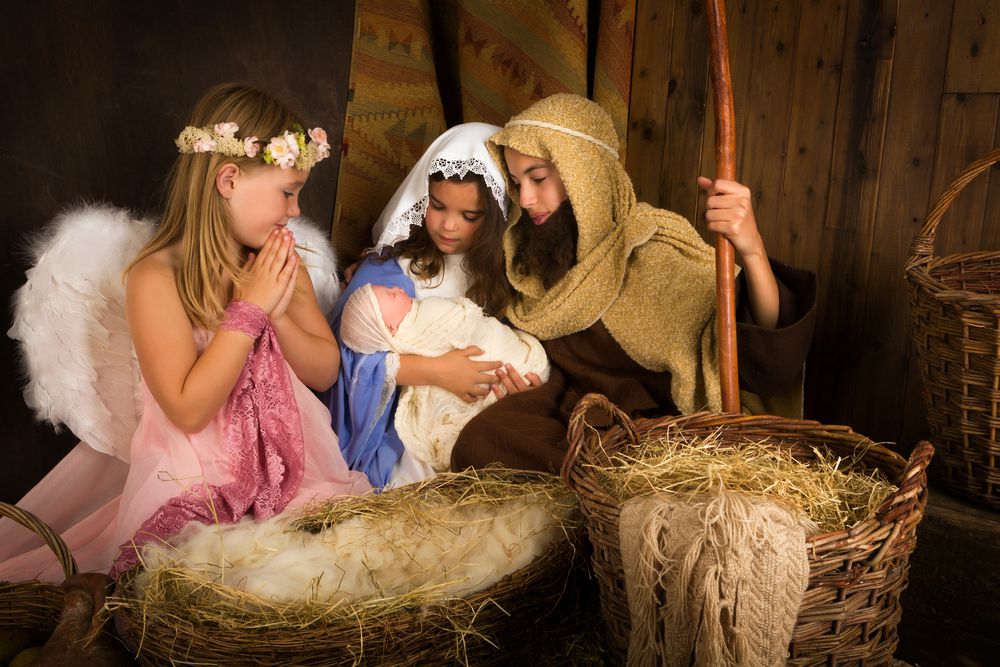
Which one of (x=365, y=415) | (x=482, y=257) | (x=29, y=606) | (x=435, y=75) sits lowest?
(x=29, y=606)

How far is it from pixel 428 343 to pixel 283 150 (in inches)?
27.4

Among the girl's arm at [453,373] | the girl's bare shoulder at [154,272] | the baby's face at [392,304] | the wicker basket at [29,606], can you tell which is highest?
the girl's bare shoulder at [154,272]

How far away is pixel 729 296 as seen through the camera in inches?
83.6

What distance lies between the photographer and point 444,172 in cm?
266

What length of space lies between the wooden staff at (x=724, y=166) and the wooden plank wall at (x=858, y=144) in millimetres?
808

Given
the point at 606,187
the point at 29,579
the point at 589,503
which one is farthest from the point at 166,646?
the point at 606,187

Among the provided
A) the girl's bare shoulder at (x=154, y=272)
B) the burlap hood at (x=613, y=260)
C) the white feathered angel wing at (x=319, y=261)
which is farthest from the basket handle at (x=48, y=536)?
the burlap hood at (x=613, y=260)

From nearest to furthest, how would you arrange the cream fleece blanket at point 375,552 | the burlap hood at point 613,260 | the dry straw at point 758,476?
the dry straw at point 758,476, the cream fleece blanket at point 375,552, the burlap hood at point 613,260

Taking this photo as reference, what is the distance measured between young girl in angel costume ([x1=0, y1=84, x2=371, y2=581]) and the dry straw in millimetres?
932

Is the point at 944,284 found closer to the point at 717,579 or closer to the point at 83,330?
the point at 717,579

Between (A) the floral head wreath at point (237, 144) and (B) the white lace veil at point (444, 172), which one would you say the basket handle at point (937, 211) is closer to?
(B) the white lace veil at point (444, 172)

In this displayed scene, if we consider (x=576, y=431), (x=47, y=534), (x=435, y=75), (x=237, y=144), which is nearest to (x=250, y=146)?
(x=237, y=144)

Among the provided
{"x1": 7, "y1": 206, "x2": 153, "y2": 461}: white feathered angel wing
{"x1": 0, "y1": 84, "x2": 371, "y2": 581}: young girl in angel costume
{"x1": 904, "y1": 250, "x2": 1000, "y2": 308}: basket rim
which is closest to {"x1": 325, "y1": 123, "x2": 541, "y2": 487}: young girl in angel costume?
{"x1": 0, "y1": 84, "x2": 371, "y2": 581}: young girl in angel costume

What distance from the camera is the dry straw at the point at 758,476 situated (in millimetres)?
1724
